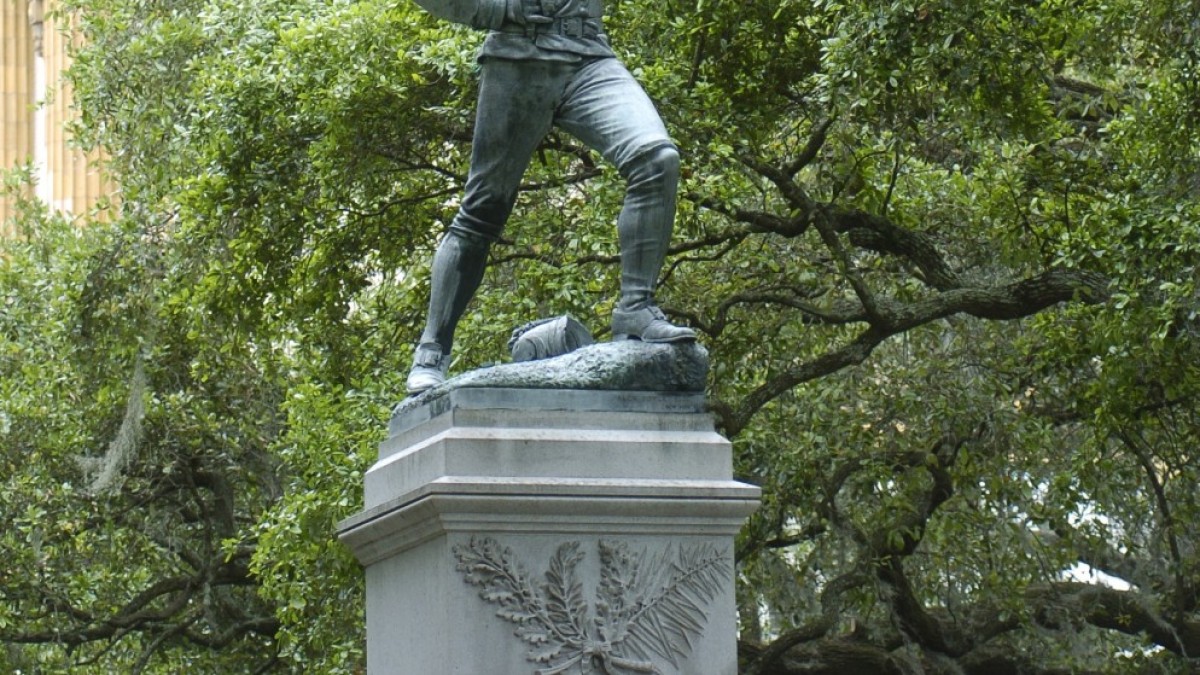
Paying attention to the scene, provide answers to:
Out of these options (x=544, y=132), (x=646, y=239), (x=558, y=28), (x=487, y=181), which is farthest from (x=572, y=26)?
(x=646, y=239)

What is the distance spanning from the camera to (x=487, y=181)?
881cm

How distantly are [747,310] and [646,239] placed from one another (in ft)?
Answer: 29.6

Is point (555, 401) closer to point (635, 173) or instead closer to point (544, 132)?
point (635, 173)

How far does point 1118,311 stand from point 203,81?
656 centimetres

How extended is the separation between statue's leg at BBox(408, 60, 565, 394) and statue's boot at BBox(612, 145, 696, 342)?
19.3 inches

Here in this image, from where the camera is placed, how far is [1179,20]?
47.3ft

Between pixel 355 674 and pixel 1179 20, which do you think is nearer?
pixel 1179 20

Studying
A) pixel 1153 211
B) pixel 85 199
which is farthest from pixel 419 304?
pixel 85 199

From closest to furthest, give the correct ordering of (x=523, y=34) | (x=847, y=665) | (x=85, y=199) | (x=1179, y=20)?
1. (x=523, y=34)
2. (x=1179, y=20)
3. (x=847, y=665)
4. (x=85, y=199)

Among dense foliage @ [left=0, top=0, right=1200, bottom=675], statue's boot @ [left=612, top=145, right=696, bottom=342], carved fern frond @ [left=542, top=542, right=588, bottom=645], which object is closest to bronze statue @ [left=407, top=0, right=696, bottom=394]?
statue's boot @ [left=612, top=145, right=696, bottom=342]

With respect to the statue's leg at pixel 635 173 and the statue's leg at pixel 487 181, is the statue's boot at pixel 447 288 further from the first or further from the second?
the statue's leg at pixel 635 173

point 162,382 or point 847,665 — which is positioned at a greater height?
point 162,382

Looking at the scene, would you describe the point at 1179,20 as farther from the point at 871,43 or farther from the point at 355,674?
the point at 355,674

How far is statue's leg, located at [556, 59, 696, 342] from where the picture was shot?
8406mm
